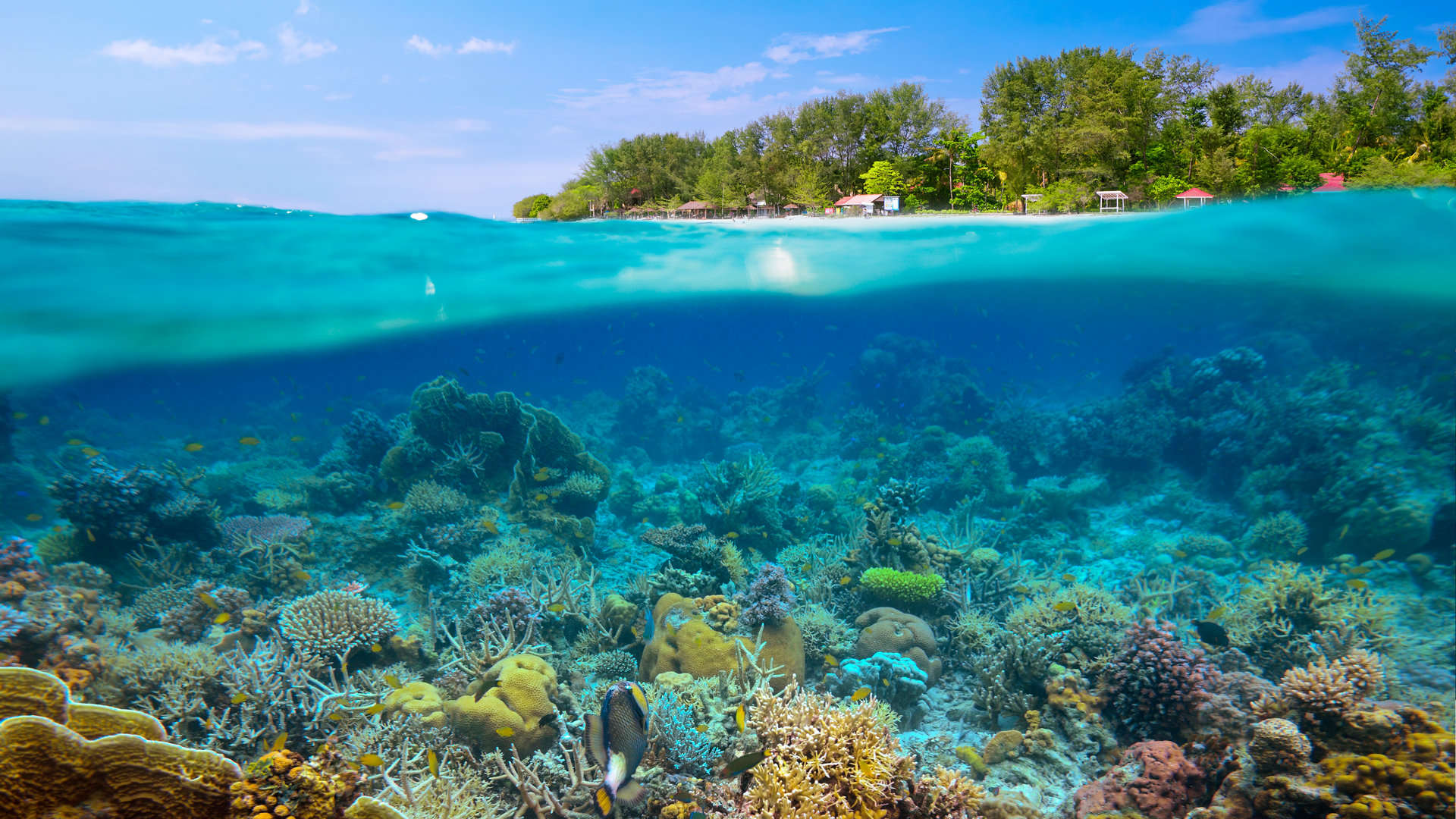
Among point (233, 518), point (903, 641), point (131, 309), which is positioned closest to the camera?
point (903, 641)

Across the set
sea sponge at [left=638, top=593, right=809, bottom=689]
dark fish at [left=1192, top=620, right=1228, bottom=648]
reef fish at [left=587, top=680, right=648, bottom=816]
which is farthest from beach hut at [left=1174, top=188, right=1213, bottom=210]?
reef fish at [left=587, top=680, right=648, bottom=816]

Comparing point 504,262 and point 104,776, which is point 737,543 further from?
point 504,262

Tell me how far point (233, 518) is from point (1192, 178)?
3038cm

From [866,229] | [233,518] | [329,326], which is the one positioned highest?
[866,229]

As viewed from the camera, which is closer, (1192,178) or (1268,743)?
(1268,743)

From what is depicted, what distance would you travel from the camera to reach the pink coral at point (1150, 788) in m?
4.11

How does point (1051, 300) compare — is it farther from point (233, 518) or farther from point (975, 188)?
point (233, 518)

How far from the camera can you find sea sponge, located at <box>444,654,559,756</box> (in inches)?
191

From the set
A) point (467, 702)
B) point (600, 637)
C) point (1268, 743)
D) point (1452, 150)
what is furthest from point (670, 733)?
point (1452, 150)

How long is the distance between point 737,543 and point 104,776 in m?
8.03

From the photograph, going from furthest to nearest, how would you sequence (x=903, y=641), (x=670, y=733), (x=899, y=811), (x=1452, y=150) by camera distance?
1. (x=1452, y=150)
2. (x=903, y=641)
3. (x=670, y=733)
4. (x=899, y=811)

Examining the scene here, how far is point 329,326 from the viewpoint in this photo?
1814 centimetres

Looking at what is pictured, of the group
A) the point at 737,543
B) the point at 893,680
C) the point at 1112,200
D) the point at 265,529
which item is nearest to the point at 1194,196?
the point at 1112,200

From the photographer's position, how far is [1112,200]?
22422mm
